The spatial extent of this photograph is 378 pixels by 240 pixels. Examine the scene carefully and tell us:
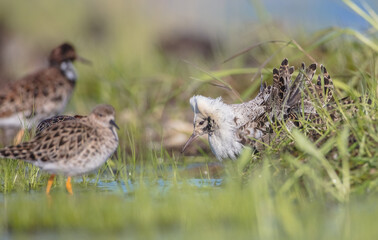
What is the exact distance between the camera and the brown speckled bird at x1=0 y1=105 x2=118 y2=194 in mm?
6289

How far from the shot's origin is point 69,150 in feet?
20.8

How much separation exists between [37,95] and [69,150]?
5.13 meters

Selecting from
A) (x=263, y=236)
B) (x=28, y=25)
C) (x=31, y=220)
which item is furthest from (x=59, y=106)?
(x=28, y=25)

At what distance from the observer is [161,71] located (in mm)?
13500

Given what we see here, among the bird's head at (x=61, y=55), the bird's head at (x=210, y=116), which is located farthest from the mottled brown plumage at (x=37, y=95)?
the bird's head at (x=210, y=116)

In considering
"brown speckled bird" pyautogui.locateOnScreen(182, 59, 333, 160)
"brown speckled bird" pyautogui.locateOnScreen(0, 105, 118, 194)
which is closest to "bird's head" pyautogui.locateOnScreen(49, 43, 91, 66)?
"brown speckled bird" pyautogui.locateOnScreen(182, 59, 333, 160)

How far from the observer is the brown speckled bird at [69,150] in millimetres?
6289

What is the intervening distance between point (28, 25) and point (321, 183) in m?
19.1

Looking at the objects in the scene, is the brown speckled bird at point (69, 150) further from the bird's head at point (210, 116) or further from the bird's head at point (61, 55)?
the bird's head at point (61, 55)

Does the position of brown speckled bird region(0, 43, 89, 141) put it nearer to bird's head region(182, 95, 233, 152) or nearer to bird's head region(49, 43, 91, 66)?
bird's head region(49, 43, 91, 66)

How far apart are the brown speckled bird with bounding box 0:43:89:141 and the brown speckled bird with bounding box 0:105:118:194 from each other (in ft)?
14.7

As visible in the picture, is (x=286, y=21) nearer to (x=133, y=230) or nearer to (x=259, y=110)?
(x=259, y=110)

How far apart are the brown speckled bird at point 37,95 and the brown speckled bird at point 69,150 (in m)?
4.47

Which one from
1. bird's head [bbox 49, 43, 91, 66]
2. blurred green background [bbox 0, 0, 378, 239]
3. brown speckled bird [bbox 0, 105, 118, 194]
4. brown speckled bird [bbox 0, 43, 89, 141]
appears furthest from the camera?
bird's head [bbox 49, 43, 91, 66]
